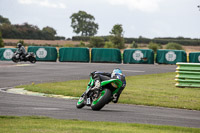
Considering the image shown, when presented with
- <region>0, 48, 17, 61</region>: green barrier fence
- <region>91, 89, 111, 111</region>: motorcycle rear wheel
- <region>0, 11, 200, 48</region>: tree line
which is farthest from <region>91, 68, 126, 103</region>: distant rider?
<region>0, 11, 200, 48</region>: tree line

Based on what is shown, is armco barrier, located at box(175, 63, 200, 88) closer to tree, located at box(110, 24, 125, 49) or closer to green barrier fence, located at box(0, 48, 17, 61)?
green barrier fence, located at box(0, 48, 17, 61)

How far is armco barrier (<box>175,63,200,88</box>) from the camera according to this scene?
22078 mm

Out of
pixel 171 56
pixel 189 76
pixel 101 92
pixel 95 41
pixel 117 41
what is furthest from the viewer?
pixel 95 41

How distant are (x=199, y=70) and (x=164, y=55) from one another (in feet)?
78.2

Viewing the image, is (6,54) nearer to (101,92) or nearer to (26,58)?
(26,58)

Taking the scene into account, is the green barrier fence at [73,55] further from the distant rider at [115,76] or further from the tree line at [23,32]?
the tree line at [23,32]

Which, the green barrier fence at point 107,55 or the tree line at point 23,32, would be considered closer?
the green barrier fence at point 107,55

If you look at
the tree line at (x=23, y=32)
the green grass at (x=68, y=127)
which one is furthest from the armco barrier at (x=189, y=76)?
the tree line at (x=23, y=32)

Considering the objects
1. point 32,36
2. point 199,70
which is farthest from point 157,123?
point 32,36

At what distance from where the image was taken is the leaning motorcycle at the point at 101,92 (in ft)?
39.4

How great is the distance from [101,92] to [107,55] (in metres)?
34.7

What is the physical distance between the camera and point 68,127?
880cm

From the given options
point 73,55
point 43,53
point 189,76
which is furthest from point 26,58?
point 189,76

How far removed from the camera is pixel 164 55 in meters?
46.0
